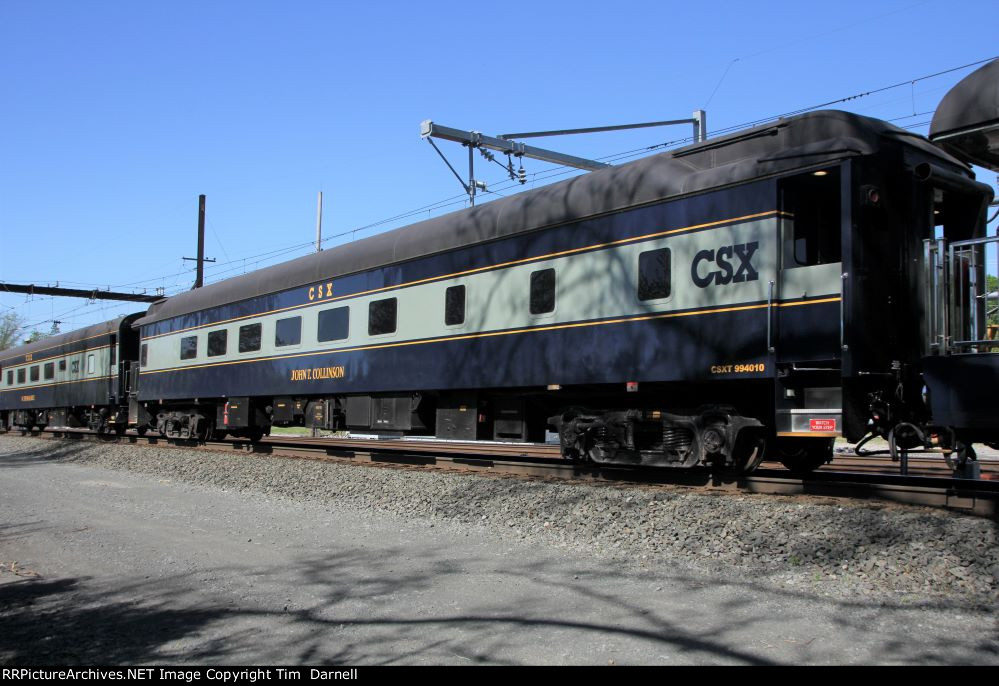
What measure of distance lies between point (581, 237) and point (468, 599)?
551cm

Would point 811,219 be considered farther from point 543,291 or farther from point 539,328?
point 539,328

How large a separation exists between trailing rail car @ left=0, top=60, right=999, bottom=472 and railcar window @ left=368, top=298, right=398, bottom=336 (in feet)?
0.12

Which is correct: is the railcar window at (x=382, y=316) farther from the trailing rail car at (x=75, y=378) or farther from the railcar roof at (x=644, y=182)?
the trailing rail car at (x=75, y=378)

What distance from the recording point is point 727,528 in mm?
7332

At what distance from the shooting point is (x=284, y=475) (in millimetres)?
13281

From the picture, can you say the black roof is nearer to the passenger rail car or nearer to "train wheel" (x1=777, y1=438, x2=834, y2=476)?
the passenger rail car

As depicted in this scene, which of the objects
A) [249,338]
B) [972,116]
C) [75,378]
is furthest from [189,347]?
[972,116]

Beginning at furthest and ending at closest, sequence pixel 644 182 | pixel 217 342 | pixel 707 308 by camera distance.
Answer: pixel 217 342, pixel 644 182, pixel 707 308

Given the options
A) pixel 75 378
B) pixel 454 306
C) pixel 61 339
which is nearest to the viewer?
pixel 454 306

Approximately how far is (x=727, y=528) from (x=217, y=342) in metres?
14.1

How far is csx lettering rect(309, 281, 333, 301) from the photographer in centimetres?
1481

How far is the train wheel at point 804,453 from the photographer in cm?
934

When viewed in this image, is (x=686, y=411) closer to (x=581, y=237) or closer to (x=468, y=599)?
(x=581, y=237)

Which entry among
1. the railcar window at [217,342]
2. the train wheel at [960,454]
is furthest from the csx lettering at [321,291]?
the train wheel at [960,454]
